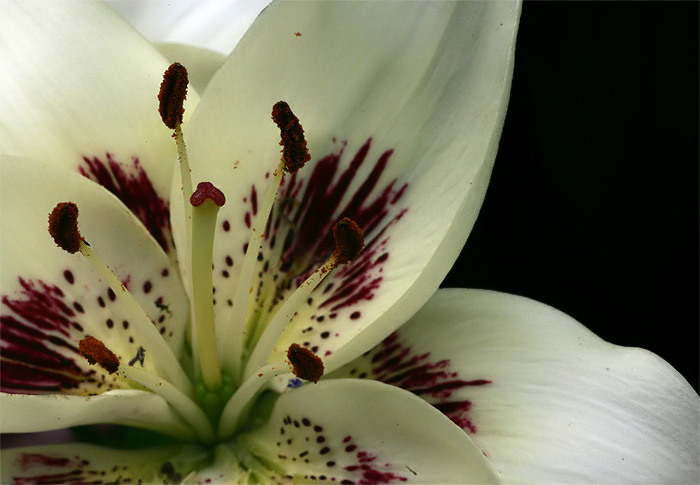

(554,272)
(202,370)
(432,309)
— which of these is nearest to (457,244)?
(432,309)

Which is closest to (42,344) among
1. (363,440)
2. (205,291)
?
(205,291)

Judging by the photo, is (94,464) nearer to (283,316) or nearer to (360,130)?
(283,316)

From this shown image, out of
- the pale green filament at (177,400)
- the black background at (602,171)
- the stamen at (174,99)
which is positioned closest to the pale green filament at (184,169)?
the stamen at (174,99)

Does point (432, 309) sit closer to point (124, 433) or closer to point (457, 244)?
point (457, 244)

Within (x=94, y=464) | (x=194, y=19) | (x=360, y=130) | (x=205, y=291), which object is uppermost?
(x=194, y=19)

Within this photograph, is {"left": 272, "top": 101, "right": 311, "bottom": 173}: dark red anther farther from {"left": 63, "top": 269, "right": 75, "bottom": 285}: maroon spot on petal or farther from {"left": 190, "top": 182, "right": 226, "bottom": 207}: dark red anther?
{"left": 63, "top": 269, "right": 75, "bottom": 285}: maroon spot on petal

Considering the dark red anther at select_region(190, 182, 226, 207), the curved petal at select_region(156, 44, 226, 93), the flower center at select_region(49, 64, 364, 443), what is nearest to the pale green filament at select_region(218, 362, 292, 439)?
the flower center at select_region(49, 64, 364, 443)
